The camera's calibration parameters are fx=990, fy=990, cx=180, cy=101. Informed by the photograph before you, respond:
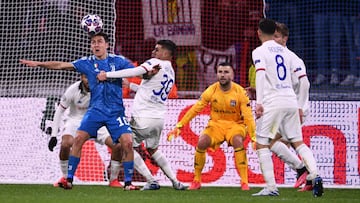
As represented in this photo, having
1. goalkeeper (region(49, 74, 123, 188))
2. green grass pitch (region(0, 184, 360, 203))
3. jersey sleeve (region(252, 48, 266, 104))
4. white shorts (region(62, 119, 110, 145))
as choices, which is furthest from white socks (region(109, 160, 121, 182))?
jersey sleeve (region(252, 48, 266, 104))

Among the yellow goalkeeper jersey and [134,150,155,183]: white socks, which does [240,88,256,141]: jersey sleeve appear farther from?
[134,150,155,183]: white socks

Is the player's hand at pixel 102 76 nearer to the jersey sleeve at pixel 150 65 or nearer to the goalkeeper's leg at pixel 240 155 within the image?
the jersey sleeve at pixel 150 65

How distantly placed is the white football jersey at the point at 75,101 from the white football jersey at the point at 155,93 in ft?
2.83

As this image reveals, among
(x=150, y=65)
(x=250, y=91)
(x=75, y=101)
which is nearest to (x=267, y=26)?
(x=150, y=65)

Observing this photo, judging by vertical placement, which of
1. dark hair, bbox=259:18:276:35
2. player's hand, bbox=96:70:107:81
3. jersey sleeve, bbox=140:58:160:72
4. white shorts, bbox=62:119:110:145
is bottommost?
white shorts, bbox=62:119:110:145

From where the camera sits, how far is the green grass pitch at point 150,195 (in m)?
9.85

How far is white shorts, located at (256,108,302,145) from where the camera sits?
10.6 metres

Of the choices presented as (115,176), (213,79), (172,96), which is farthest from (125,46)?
(115,176)

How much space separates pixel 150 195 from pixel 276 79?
1.85 metres

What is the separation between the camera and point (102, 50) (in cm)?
1192

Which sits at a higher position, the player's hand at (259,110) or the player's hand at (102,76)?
the player's hand at (102,76)

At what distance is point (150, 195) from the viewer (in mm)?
10742

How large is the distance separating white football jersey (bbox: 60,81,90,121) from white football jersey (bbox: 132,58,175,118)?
0.86 m

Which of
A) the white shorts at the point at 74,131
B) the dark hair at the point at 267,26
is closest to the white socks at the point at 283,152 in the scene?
the white shorts at the point at 74,131
